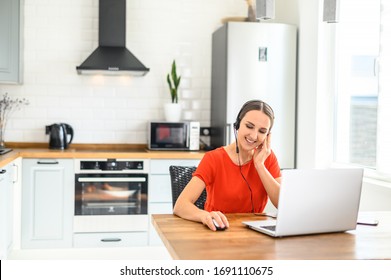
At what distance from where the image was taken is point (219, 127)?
520cm

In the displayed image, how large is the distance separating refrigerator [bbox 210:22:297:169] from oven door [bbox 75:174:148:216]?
2.66 ft

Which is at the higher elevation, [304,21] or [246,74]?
[304,21]

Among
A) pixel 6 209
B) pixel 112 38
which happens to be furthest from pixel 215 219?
pixel 112 38

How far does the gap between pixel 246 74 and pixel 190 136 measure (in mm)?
730

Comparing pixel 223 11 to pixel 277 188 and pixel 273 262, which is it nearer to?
pixel 277 188

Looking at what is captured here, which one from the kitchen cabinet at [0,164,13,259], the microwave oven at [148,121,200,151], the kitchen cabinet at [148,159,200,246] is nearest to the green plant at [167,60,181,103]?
the microwave oven at [148,121,200,151]

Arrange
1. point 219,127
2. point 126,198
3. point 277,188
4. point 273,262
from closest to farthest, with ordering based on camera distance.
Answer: point 273,262
point 277,188
point 126,198
point 219,127

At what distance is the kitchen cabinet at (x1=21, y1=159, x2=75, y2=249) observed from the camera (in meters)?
4.71

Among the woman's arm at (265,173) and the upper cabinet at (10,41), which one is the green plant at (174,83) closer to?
the upper cabinet at (10,41)

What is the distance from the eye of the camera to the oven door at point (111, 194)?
4.80m

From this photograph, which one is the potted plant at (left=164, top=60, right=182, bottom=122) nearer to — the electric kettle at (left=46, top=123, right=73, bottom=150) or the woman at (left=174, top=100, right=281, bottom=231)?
the electric kettle at (left=46, top=123, right=73, bottom=150)

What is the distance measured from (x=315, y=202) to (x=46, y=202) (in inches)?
120

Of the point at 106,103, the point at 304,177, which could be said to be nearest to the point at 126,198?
the point at 106,103

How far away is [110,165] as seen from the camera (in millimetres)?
4844
